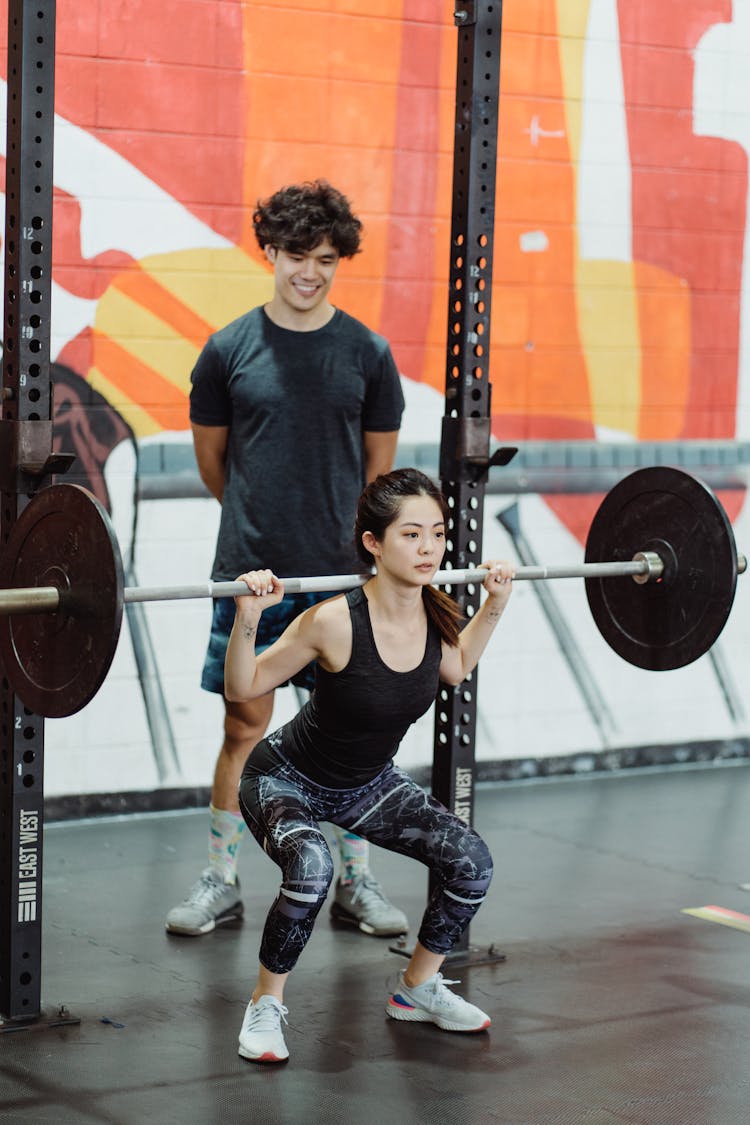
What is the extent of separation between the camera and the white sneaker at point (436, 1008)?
3.28 meters

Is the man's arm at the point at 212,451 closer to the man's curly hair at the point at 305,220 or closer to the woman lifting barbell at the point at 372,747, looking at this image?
the man's curly hair at the point at 305,220

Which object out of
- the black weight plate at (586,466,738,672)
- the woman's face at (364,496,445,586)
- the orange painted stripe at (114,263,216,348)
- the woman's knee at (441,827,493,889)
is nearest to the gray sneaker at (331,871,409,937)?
the woman's knee at (441,827,493,889)

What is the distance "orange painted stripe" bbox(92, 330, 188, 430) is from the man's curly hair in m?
1.06

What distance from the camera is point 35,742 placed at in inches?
128

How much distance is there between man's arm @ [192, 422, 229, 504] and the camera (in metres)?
3.93

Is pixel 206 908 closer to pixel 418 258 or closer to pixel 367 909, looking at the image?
pixel 367 909

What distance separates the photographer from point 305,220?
A: 12.3 ft

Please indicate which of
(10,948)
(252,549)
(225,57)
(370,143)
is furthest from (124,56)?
(10,948)

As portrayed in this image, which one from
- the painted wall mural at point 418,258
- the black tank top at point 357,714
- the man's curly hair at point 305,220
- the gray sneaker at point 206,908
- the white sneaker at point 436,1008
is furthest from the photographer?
the painted wall mural at point 418,258

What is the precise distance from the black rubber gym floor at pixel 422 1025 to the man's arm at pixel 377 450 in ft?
3.40

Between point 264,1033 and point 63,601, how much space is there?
0.88 m

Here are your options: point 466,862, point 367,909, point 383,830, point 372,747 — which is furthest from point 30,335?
point 367,909

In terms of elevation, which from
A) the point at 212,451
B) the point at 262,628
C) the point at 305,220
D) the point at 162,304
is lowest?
the point at 262,628

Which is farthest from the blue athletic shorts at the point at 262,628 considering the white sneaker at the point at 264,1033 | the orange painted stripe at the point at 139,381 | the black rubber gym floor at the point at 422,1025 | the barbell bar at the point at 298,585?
the orange painted stripe at the point at 139,381
